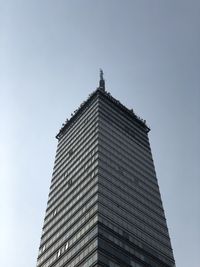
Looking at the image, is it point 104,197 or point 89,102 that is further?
point 89,102

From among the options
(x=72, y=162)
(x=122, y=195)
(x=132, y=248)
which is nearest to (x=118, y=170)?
(x=122, y=195)

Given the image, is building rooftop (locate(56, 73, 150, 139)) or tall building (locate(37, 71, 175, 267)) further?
building rooftop (locate(56, 73, 150, 139))

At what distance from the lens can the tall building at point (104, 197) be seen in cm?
8931

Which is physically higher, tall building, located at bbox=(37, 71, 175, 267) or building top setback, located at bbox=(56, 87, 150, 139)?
building top setback, located at bbox=(56, 87, 150, 139)

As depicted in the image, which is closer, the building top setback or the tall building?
the tall building

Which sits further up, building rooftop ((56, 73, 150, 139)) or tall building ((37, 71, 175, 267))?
building rooftop ((56, 73, 150, 139))

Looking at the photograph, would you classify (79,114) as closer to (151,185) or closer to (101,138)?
(101,138)

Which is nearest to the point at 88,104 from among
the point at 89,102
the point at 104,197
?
the point at 89,102

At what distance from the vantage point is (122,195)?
104625 millimetres

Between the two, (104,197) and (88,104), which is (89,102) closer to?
(88,104)

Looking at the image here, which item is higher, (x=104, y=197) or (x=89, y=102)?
(x=89, y=102)

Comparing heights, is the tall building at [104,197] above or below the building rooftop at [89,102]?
below

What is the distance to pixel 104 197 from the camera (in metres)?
98.2

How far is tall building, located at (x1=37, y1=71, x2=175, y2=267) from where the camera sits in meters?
89.3
